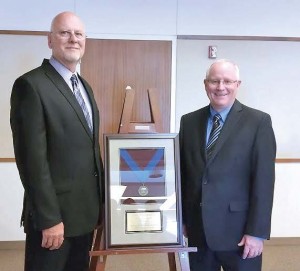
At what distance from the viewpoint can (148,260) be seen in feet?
10.3

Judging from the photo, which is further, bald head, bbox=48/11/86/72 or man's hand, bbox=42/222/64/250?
bald head, bbox=48/11/86/72

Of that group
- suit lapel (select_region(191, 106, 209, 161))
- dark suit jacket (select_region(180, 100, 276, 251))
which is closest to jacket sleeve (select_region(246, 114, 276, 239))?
dark suit jacket (select_region(180, 100, 276, 251))

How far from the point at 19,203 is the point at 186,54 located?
6.86 ft

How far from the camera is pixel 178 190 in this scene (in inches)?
64.2

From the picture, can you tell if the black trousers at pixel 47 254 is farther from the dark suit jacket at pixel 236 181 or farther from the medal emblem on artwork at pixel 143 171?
the dark suit jacket at pixel 236 181

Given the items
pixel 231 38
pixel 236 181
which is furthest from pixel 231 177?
pixel 231 38

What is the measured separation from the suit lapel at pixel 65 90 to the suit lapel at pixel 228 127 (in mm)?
593

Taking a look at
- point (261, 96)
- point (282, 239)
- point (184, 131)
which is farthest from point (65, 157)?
point (282, 239)

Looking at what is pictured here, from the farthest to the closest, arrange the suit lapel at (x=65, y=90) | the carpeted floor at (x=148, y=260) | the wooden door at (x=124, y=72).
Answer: the wooden door at (x=124, y=72), the carpeted floor at (x=148, y=260), the suit lapel at (x=65, y=90)

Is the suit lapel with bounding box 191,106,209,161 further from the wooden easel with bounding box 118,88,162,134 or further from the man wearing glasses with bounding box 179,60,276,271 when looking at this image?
the wooden easel with bounding box 118,88,162,134

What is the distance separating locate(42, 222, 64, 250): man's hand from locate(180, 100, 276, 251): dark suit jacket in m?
0.64

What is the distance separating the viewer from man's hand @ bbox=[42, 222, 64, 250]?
1.49 m

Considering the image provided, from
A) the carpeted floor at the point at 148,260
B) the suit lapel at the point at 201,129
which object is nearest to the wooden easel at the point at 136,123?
the suit lapel at the point at 201,129

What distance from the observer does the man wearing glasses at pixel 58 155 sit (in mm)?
1465
